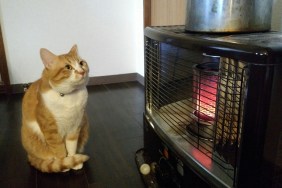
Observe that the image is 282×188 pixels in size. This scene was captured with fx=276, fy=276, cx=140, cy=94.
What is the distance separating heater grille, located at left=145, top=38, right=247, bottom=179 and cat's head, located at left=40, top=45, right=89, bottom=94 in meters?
0.26

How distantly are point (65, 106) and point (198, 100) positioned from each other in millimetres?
525

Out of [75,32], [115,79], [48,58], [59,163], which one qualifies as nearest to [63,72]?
[48,58]

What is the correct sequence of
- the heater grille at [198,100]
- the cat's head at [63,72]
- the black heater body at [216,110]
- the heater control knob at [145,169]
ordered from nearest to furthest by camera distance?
the black heater body at [216,110], the heater grille at [198,100], the cat's head at [63,72], the heater control knob at [145,169]

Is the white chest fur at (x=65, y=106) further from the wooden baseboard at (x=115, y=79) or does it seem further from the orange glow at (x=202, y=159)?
the wooden baseboard at (x=115, y=79)

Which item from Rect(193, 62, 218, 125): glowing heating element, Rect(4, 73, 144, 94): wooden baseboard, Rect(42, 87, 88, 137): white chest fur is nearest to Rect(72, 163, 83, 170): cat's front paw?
Rect(42, 87, 88, 137): white chest fur

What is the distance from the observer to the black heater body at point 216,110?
54cm

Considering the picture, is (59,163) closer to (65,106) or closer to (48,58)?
(65,106)

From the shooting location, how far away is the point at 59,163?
1.14 metres

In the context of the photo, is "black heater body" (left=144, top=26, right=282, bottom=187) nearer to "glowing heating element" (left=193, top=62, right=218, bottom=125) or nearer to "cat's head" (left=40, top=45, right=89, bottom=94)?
"glowing heating element" (left=193, top=62, right=218, bottom=125)

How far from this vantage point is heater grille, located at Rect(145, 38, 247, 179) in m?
0.65

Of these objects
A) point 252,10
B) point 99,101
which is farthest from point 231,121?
point 99,101

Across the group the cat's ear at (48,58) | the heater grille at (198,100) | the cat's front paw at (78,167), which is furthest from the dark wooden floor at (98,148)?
the cat's ear at (48,58)

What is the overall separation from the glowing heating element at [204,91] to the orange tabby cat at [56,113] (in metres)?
0.43

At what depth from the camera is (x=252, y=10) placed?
738 millimetres
